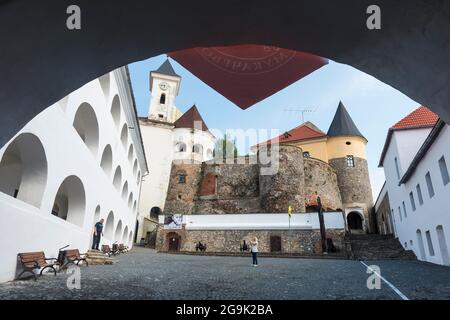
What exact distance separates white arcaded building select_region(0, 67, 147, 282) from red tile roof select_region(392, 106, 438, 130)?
610 inches

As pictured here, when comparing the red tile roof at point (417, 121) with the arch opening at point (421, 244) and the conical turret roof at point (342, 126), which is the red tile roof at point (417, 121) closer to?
the arch opening at point (421, 244)

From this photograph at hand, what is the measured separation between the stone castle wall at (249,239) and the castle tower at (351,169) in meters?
11.4

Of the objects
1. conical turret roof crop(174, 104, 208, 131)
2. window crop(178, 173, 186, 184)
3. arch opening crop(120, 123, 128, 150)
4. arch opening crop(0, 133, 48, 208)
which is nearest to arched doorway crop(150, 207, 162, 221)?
window crop(178, 173, 186, 184)

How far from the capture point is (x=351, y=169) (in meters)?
35.3

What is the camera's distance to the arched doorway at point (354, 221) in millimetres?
33062

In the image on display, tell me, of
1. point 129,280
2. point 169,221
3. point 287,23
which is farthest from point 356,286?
point 169,221

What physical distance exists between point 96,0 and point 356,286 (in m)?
7.25

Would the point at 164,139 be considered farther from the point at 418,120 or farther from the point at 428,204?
the point at 428,204

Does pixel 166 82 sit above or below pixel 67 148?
above

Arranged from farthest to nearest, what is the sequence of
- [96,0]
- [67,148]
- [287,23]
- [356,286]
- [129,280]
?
[67,148] < [129,280] < [356,286] < [287,23] < [96,0]

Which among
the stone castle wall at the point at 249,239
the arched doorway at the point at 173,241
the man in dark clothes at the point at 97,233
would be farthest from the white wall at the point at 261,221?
the man in dark clothes at the point at 97,233

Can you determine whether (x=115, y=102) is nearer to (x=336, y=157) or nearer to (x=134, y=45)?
(x=134, y=45)

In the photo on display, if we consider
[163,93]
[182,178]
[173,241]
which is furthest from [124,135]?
[163,93]

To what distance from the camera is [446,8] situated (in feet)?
6.11
